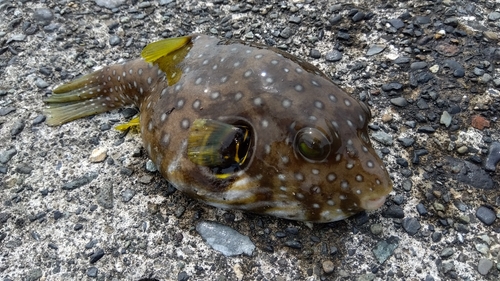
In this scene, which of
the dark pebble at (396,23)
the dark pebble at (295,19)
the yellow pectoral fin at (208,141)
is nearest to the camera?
the yellow pectoral fin at (208,141)

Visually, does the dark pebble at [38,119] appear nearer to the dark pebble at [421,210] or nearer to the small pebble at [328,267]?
the small pebble at [328,267]

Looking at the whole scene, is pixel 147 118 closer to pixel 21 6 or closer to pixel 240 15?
pixel 240 15

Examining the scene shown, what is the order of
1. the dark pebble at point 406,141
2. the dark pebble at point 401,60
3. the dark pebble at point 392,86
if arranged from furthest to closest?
the dark pebble at point 401,60 < the dark pebble at point 392,86 < the dark pebble at point 406,141

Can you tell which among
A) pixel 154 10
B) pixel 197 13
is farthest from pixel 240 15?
pixel 154 10

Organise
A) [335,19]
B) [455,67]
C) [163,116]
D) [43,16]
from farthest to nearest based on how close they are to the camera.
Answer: [43,16], [335,19], [455,67], [163,116]

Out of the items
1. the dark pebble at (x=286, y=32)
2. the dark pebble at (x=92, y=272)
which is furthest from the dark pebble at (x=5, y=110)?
the dark pebble at (x=286, y=32)

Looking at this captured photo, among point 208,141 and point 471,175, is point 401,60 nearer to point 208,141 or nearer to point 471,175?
point 471,175

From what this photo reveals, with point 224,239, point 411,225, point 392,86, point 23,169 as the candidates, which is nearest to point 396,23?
point 392,86
